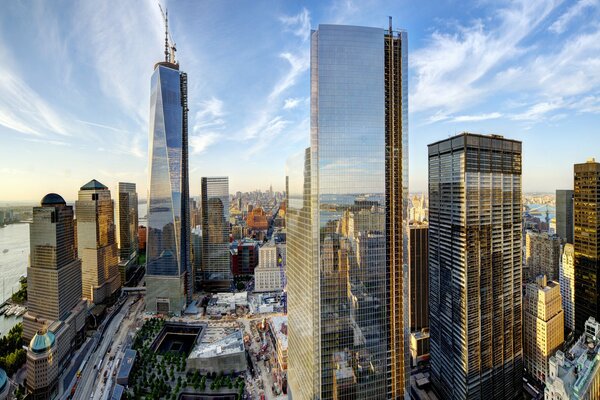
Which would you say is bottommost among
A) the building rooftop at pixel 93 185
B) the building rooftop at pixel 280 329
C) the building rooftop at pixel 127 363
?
the building rooftop at pixel 127 363

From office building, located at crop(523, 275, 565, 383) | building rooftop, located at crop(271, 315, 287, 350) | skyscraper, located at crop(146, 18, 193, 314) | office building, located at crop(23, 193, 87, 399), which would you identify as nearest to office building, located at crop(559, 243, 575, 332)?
office building, located at crop(523, 275, 565, 383)

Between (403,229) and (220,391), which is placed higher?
(403,229)

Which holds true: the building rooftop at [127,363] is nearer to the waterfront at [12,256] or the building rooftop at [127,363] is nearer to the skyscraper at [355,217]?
the skyscraper at [355,217]

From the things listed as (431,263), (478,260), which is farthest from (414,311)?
(478,260)

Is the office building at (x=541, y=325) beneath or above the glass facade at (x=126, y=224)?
beneath

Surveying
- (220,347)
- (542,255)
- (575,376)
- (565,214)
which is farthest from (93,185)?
(565,214)

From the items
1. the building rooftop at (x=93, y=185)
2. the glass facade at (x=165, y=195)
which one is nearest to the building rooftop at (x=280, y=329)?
the glass facade at (x=165, y=195)

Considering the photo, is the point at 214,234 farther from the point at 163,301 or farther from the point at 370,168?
the point at 370,168
